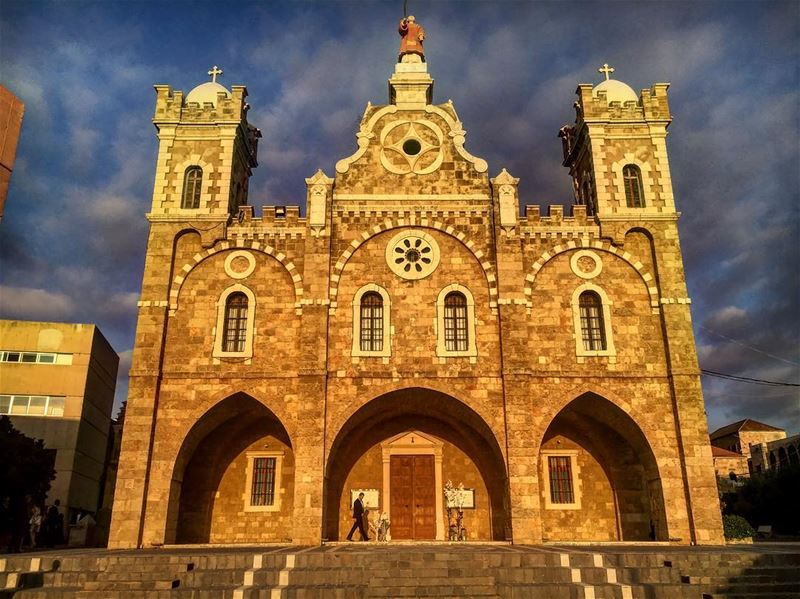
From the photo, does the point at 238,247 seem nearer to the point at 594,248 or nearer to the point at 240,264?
the point at 240,264

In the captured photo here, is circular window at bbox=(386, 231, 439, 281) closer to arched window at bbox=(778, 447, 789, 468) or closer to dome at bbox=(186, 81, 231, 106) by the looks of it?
dome at bbox=(186, 81, 231, 106)

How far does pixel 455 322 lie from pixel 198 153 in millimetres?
12080

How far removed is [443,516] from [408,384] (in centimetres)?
528

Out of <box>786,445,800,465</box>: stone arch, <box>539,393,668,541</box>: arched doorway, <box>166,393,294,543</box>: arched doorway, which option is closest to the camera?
<box>539,393,668,541</box>: arched doorway

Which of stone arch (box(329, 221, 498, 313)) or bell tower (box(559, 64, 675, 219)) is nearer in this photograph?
stone arch (box(329, 221, 498, 313))

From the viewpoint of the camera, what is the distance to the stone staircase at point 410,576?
42.7ft

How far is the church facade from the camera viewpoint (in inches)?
838

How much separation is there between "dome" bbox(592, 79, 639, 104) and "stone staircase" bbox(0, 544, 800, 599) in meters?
17.9

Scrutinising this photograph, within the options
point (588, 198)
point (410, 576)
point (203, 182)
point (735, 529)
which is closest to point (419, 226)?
point (588, 198)

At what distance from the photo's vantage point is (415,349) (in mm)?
22328

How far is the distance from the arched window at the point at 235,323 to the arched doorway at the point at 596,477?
1187cm

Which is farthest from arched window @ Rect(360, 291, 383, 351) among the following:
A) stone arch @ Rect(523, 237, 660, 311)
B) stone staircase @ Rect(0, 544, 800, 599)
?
stone staircase @ Rect(0, 544, 800, 599)

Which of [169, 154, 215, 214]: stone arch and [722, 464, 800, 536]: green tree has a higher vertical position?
[169, 154, 215, 214]: stone arch

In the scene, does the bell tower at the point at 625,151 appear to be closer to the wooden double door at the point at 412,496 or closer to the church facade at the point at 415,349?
the church facade at the point at 415,349
